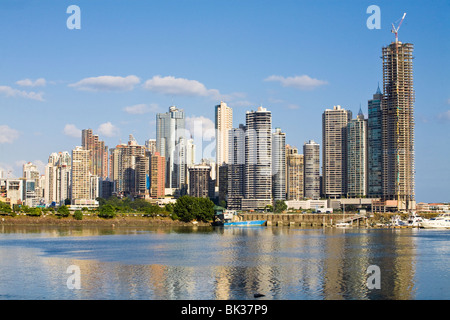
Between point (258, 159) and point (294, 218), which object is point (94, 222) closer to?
point (294, 218)

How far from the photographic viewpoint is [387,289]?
38688 mm

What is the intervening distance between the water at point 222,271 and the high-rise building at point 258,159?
125m

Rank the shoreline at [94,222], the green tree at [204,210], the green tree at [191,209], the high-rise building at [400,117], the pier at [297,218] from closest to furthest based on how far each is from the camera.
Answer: the shoreline at [94,222], the green tree at [191,209], the green tree at [204,210], the pier at [297,218], the high-rise building at [400,117]

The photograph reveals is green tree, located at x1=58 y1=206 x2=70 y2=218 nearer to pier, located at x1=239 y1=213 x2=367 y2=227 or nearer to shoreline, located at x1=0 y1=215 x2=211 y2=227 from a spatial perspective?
shoreline, located at x1=0 y1=215 x2=211 y2=227

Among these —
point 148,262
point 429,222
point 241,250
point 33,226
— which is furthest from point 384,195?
point 148,262

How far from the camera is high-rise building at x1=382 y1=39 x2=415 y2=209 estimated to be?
18662 centimetres

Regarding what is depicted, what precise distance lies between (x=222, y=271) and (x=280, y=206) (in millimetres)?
148365

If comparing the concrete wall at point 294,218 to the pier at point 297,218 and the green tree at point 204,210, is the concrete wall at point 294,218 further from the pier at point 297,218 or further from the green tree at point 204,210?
the green tree at point 204,210

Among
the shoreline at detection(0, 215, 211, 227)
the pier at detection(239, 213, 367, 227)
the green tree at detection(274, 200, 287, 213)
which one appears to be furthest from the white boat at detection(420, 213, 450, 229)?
the green tree at detection(274, 200, 287, 213)

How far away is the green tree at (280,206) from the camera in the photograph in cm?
Result: 19050

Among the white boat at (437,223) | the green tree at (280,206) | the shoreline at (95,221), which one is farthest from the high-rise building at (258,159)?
the white boat at (437,223)

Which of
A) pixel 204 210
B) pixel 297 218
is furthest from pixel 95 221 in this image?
pixel 297 218

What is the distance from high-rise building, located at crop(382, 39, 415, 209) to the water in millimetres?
121013
